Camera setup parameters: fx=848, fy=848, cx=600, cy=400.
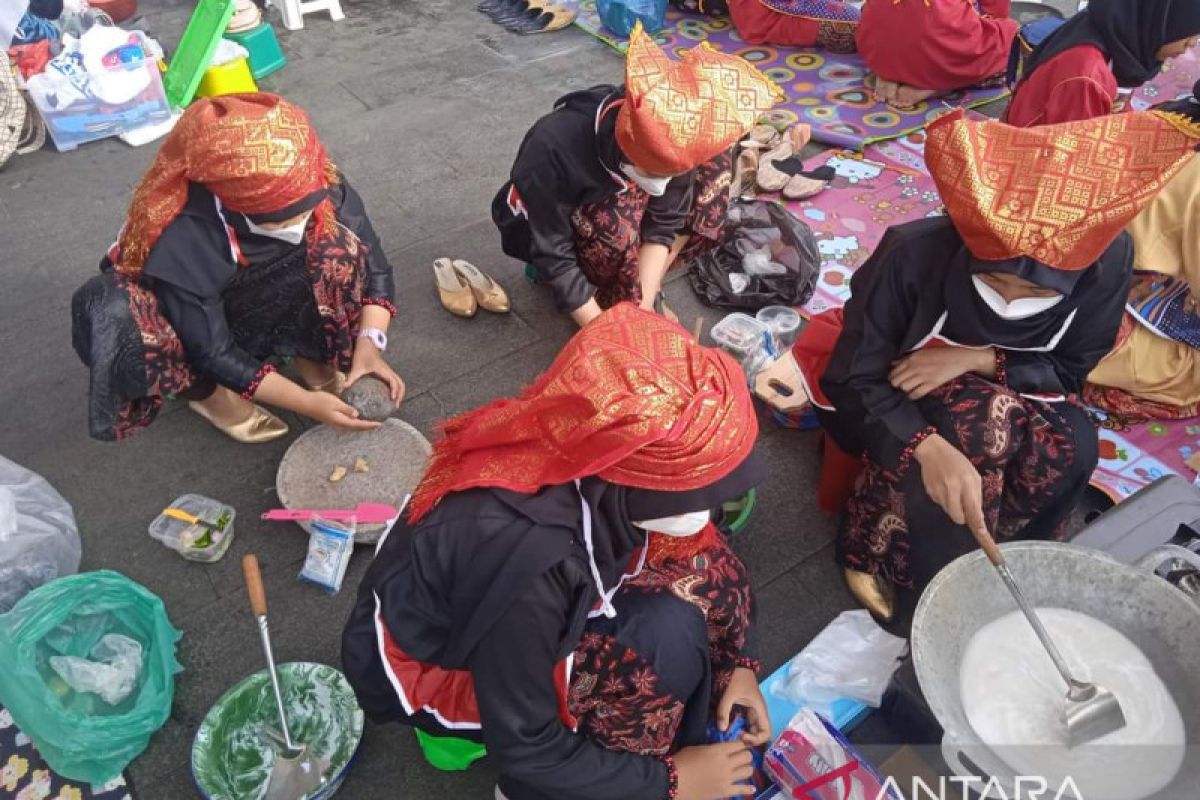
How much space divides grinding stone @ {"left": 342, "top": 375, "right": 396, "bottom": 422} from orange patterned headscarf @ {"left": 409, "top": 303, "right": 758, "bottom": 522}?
0.98 meters

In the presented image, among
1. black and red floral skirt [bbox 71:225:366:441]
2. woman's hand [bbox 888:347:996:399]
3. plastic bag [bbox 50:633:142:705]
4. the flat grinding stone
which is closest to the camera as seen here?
plastic bag [bbox 50:633:142:705]

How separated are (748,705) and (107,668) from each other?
1.36 meters

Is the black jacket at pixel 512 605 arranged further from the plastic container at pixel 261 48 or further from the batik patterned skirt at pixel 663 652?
the plastic container at pixel 261 48

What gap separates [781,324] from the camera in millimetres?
2783

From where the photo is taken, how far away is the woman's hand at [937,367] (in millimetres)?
1896

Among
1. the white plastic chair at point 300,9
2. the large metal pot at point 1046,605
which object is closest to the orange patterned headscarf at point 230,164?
the large metal pot at point 1046,605

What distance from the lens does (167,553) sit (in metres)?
2.25

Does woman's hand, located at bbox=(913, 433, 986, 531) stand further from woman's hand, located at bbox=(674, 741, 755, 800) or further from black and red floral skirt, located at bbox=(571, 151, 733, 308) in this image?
black and red floral skirt, located at bbox=(571, 151, 733, 308)

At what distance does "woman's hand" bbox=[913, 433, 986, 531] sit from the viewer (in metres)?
1.71

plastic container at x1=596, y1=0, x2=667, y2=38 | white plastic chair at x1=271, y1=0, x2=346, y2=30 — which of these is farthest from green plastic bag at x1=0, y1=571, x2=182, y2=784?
white plastic chair at x1=271, y1=0, x2=346, y2=30

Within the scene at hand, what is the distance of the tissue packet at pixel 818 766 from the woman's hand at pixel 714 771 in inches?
2.6

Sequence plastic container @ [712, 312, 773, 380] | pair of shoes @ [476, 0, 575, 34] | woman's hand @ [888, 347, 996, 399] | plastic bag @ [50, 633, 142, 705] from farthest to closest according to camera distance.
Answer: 1. pair of shoes @ [476, 0, 575, 34]
2. plastic container @ [712, 312, 773, 380]
3. woman's hand @ [888, 347, 996, 399]
4. plastic bag @ [50, 633, 142, 705]

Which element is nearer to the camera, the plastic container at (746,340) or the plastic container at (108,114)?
the plastic container at (746,340)

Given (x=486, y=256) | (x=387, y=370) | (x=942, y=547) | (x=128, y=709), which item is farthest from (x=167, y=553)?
(x=942, y=547)
